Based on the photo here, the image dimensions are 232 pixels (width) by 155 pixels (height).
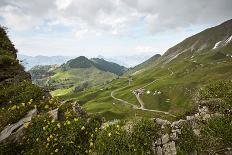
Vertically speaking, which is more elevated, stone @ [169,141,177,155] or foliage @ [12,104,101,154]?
foliage @ [12,104,101,154]

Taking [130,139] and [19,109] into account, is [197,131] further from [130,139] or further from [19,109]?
[19,109]

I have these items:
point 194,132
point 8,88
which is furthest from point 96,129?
point 8,88

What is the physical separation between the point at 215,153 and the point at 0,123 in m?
11.1

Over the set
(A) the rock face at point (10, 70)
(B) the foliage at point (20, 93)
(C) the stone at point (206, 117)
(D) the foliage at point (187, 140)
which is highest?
(A) the rock face at point (10, 70)

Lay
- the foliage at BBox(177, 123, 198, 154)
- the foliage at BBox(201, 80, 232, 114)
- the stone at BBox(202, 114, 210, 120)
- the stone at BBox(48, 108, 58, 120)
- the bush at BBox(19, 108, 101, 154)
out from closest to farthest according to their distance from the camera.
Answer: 1. the foliage at BBox(177, 123, 198, 154)
2. the bush at BBox(19, 108, 101, 154)
3. the stone at BBox(202, 114, 210, 120)
4. the foliage at BBox(201, 80, 232, 114)
5. the stone at BBox(48, 108, 58, 120)

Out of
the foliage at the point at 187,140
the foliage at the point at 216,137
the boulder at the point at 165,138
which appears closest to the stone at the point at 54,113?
the boulder at the point at 165,138

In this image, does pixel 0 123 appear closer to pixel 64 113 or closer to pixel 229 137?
pixel 64 113

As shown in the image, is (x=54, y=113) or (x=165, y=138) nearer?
(x=165, y=138)

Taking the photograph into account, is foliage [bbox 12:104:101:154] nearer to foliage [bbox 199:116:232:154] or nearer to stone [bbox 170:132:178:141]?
stone [bbox 170:132:178:141]

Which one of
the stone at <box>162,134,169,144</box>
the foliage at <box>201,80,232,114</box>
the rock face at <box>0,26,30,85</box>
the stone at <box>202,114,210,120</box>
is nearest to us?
the stone at <box>162,134,169,144</box>

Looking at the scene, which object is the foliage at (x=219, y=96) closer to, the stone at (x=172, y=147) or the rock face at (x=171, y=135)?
the rock face at (x=171, y=135)

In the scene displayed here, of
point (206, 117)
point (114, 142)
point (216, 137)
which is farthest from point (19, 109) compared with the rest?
point (216, 137)

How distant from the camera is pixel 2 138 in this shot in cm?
1590

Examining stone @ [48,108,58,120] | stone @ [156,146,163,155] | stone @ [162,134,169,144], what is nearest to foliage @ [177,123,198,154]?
stone @ [162,134,169,144]
